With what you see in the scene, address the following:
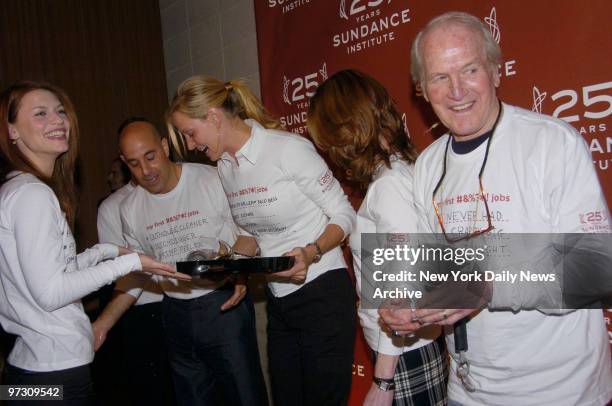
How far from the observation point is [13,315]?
1.47 meters

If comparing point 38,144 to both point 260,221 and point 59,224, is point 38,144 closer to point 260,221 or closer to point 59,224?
point 59,224

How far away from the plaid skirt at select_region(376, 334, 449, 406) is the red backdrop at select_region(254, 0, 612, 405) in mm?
711

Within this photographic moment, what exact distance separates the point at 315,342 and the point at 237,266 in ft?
1.35

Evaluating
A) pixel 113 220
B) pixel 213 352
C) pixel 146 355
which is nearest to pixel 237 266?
pixel 213 352

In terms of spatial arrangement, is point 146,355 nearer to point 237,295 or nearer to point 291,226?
point 237,295

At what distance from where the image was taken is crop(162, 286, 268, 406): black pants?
2.02m

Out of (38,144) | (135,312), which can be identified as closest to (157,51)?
(135,312)

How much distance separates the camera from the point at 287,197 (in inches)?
70.3

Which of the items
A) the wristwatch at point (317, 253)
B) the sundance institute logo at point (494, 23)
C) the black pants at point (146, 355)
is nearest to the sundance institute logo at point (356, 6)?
the sundance institute logo at point (494, 23)

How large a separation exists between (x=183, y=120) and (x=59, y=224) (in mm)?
628

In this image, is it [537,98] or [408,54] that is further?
[408,54]

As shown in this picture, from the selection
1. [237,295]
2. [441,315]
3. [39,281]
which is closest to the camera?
[441,315]

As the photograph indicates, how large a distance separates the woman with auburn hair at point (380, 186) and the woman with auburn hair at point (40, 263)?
761 mm

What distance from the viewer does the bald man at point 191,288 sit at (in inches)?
79.8
